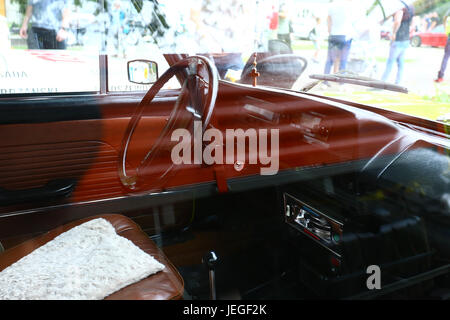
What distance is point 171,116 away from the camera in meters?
1.83

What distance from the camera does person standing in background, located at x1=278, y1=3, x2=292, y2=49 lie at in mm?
1022

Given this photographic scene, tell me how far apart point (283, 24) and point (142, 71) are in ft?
2.19

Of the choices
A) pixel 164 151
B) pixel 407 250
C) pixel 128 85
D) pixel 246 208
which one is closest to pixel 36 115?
pixel 128 85

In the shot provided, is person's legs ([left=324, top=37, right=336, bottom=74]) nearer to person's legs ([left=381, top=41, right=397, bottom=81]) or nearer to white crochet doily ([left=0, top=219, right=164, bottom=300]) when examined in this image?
person's legs ([left=381, top=41, right=397, bottom=81])

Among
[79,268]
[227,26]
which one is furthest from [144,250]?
[227,26]

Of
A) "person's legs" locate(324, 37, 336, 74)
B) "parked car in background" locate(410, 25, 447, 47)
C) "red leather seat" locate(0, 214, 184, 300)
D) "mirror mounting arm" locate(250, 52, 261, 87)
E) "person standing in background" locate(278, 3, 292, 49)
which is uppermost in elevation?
"person standing in background" locate(278, 3, 292, 49)

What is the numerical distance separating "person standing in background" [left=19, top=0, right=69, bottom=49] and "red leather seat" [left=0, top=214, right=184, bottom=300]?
0.66 m

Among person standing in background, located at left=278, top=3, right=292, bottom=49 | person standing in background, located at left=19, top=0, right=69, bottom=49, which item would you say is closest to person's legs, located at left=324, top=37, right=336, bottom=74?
person standing in background, located at left=278, top=3, right=292, bottom=49

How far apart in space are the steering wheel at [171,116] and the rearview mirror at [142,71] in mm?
48

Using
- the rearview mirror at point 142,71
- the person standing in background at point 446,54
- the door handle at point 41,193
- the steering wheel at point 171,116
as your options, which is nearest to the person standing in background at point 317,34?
the person standing in background at point 446,54
